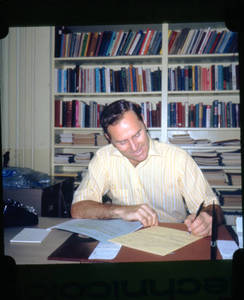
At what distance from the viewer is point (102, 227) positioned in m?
0.89

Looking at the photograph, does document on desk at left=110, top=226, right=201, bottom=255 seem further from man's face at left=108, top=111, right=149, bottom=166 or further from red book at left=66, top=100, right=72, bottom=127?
red book at left=66, top=100, right=72, bottom=127

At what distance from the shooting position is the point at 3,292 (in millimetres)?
673

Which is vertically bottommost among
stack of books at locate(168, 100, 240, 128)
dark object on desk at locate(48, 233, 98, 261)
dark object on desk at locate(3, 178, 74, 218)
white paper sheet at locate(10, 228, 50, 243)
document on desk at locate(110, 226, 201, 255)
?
dark object on desk at locate(3, 178, 74, 218)

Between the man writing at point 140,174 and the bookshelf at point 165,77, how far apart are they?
2.70ft

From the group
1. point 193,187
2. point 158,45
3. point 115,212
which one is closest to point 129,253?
point 115,212

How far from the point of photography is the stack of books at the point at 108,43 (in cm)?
220

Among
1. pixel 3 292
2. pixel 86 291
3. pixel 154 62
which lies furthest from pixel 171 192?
pixel 154 62

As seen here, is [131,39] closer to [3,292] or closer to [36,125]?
[36,125]

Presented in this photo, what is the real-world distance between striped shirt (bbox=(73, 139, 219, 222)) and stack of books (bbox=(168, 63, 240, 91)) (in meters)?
0.97

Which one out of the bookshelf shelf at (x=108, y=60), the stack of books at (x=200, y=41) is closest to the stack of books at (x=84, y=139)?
the bookshelf shelf at (x=108, y=60)

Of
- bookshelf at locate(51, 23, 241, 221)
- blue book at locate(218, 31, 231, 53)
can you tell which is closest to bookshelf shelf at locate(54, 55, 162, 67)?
bookshelf at locate(51, 23, 241, 221)

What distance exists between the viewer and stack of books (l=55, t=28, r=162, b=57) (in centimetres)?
220

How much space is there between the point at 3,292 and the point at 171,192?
96 centimetres

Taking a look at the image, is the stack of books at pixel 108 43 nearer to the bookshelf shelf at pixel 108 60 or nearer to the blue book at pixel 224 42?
the bookshelf shelf at pixel 108 60
